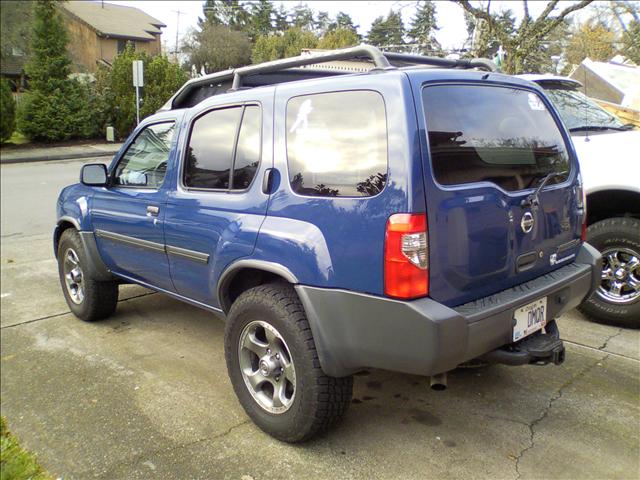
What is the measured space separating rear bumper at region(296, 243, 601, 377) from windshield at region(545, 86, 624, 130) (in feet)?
9.21

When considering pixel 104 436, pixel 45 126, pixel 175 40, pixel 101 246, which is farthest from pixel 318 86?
pixel 175 40

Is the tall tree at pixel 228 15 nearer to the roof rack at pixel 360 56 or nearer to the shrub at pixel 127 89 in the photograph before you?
the shrub at pixel 127 89

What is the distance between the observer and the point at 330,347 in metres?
2.60

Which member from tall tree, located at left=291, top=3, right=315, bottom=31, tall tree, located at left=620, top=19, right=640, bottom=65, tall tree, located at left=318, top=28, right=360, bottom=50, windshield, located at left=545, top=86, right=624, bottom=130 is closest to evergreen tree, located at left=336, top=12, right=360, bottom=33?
tall tree, located at left=318, top=28, right=360, bottom=50

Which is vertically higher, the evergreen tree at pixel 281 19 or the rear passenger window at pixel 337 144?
the evergreen tree at pixel 281 19

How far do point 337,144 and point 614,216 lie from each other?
3.02m

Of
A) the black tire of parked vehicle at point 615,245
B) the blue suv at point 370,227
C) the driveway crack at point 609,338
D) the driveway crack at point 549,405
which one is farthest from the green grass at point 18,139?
the driveway crack at point 549,405

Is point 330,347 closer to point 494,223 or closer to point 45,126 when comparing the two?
point 494,223

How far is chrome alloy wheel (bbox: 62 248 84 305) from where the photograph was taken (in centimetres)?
480

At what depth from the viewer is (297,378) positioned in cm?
274

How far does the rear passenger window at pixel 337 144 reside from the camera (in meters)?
2.51

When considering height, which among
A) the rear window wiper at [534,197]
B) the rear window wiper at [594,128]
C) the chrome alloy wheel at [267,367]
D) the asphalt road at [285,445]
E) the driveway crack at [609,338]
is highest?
the rear window wiper at [594,128]

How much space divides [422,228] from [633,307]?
2856 millimetres

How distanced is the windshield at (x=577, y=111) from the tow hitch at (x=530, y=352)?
9.09ft
